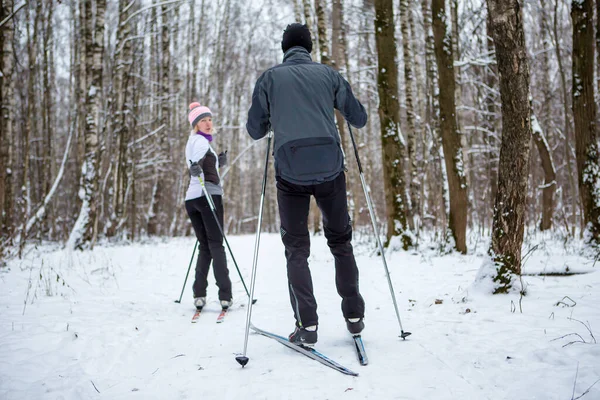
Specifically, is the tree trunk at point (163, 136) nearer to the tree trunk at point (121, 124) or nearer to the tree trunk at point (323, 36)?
the tree trunk at point (121, 124)

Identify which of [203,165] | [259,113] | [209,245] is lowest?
[209,245]

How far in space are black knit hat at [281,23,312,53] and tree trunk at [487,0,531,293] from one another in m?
1.96

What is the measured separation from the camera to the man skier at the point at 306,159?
106 inches

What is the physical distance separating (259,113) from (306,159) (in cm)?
56

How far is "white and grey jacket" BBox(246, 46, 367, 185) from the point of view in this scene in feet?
8.76

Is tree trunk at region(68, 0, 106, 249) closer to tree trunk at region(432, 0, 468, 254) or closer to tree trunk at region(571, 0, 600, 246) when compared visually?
tree trunk at region(432, 0, 468, 254)

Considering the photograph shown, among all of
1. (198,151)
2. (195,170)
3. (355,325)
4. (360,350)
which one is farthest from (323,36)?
(360,350)

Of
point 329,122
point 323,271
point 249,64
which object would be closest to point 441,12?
point 323,271

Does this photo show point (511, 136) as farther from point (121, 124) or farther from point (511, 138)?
point (121, 124)

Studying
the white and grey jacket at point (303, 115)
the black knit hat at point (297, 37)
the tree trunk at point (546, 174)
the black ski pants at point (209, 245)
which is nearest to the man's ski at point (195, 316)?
the black ski pants at point (209, 245)

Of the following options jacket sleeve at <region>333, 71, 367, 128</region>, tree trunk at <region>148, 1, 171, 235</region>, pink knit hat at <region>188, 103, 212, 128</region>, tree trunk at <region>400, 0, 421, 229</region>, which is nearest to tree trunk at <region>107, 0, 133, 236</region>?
tree trunk at <region>148, 1, 171, 235</region>

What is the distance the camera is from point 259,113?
9.53ft

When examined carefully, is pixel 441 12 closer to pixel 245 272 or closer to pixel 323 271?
pixel 323 271

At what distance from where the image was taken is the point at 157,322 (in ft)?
12.4
